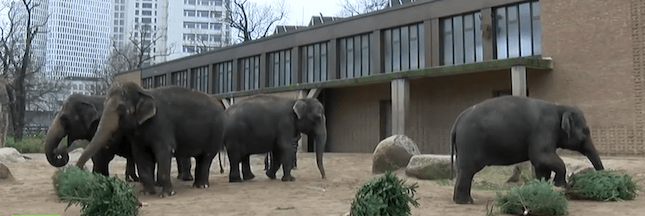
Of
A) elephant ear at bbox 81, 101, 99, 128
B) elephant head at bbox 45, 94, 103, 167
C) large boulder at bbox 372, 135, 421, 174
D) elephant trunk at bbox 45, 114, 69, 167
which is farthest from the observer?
large boulder at bbox 372, 135, 421, 174

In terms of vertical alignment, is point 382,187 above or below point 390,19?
below

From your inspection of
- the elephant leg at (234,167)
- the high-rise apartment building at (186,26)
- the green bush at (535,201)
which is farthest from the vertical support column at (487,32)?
the high-rise apartment building at (186,26)

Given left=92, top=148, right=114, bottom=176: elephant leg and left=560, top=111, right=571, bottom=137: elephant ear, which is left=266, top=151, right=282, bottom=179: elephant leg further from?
left=560, top=111, right=571, bottom=137: elephant ear

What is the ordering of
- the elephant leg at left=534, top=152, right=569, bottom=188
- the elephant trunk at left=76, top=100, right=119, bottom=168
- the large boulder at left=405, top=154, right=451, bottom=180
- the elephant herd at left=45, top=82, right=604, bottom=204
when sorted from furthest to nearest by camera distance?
the large boulder at left=405, top=154, right=451, bottom=180 → the elephant trunk at left=76, top=100, right=119, bottom=168 → the elephant herd at left=45, top=82, right=604, bottom=204 → the elephant leg at left=534, top=152, right=569, bottom=188

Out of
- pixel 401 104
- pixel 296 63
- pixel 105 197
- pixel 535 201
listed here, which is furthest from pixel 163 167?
pixel 296 63

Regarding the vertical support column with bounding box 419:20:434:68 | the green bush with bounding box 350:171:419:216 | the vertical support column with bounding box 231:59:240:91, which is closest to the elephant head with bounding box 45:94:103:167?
the green bush with bounding box 350:171:419:216

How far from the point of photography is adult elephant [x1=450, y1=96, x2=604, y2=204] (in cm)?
748

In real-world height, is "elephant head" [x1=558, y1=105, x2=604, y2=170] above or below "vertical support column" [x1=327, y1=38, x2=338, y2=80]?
below

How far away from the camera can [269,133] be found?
11469 millimetres

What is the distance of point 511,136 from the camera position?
24.6 ft

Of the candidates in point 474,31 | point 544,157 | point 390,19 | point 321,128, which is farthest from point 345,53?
point 544,157

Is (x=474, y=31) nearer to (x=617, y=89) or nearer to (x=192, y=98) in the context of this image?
(x=617, y=89)

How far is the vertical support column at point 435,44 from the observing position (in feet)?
83.5

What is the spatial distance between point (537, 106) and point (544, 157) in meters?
0.72
